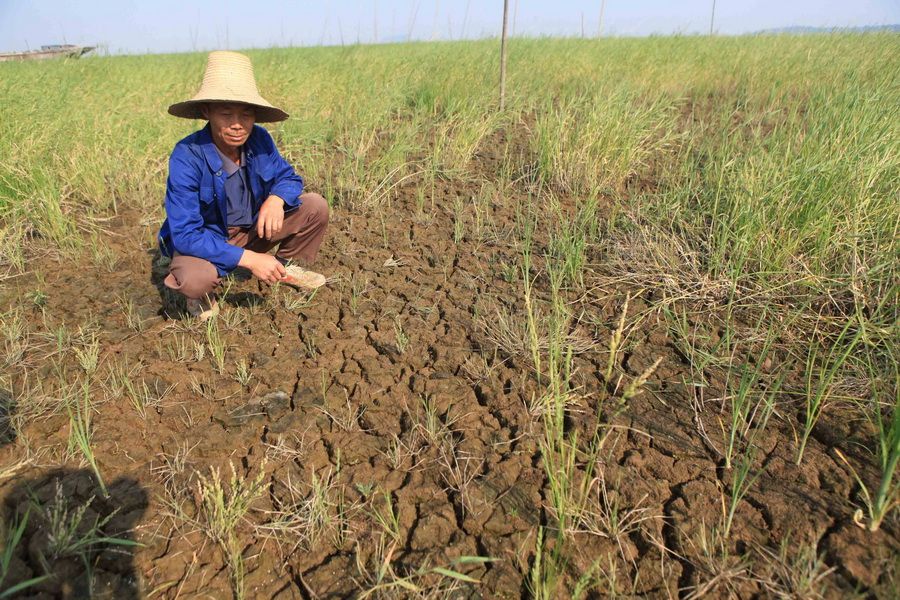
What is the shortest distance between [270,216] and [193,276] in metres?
0.43

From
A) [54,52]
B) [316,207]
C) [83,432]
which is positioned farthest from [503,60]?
[54,52]

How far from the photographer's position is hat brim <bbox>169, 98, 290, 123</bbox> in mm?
2064

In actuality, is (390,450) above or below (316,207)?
below

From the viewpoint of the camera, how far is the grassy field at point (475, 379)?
132cm

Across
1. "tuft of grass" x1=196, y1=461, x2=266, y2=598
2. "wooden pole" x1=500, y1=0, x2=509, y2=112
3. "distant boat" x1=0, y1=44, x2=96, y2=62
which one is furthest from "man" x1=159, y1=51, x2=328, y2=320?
"distant boat" x1=0, y1=44, x2=96, y2=62

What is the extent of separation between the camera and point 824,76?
17.6 ft

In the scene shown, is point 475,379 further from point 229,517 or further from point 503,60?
point 503,60

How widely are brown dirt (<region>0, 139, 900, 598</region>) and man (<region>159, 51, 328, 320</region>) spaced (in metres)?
0.26

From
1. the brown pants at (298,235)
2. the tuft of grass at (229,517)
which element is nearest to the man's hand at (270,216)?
the brown pants at (298,235)

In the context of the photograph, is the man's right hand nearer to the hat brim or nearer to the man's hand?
the man's hand

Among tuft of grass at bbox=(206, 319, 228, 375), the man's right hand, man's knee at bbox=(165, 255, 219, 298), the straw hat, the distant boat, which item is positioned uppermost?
the distant boat

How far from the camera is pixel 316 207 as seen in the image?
2.63 meters

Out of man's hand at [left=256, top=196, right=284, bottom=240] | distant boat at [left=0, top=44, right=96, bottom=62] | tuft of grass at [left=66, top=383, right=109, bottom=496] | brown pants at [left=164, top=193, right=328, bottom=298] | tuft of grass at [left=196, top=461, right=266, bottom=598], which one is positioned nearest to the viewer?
tuft of grass at [left=196, top=461, right=266, bottom=598]

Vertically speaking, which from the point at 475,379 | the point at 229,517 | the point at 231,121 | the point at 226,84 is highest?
the point at 226,84
